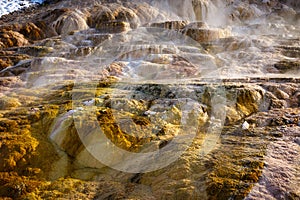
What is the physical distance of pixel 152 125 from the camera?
5.29 meters

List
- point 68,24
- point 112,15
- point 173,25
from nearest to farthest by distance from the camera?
1. point 173,25
2. point 68,24
3. point 112,15

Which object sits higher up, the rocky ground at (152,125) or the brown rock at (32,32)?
the brown rock at (32,32)

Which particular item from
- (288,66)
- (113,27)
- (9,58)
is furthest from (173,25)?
(9,58)

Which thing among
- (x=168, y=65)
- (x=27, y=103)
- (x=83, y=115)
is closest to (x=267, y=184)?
(x=83, y=115)

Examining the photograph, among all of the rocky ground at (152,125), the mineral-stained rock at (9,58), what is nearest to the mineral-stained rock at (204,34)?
the rocky ground at (152,125)

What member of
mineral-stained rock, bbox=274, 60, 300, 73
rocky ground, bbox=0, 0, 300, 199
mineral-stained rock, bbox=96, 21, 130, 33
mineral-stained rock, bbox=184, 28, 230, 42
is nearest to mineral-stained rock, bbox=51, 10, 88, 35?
mineral-stained rock, bbox=96, 21, 130, 33

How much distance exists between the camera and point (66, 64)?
1046cm

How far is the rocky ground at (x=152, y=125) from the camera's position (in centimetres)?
401

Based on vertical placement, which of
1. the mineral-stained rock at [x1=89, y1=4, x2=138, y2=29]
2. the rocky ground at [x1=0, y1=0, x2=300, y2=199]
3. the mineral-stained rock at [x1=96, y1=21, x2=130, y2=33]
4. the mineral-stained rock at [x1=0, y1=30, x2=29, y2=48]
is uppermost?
the mineral-stained rock at [x1=89, y1=4, x2=138, y2=29]

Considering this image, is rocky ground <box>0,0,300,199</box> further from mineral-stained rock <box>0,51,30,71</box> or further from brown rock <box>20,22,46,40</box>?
brown rock <box>20,22,46,40</box>

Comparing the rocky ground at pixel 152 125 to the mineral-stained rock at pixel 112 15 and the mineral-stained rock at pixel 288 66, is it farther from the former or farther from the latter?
the mineral-stained rock at pixel 112 15

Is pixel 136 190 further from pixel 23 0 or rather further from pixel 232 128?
pixel 23 0

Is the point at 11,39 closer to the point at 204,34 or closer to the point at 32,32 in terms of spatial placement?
the point at 32,32

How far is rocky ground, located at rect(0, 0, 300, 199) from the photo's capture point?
4.01m
